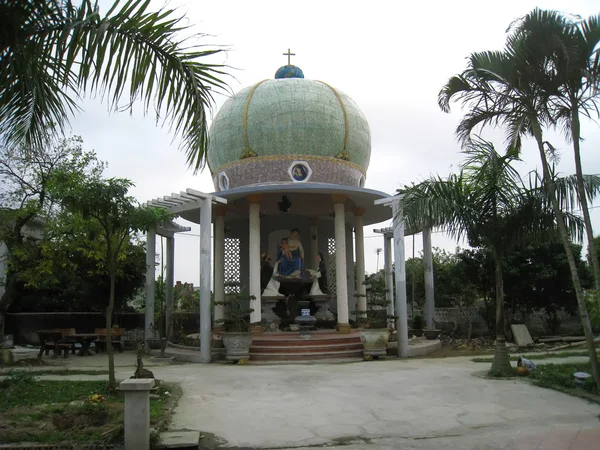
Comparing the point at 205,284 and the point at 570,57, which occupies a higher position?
the point at 570,57

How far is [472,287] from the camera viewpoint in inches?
703

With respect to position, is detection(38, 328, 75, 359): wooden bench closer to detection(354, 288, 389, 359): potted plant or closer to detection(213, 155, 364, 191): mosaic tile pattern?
detection(213, 155, 364, 191): mosaic tile pattern

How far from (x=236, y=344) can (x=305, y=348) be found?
69.0 inches

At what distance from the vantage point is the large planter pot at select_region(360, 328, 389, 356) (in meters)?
13.0

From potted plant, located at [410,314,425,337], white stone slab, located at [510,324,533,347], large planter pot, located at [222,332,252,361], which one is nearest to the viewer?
large planter pot, located at [222,332,252,361]

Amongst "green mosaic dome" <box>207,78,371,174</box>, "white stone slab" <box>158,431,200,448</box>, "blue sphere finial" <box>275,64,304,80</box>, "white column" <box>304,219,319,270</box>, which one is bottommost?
"white stone slab" <box>158,431,200,448</box>

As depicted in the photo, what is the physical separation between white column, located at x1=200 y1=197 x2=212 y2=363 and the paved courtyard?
2418 mm

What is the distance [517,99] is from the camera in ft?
28.3

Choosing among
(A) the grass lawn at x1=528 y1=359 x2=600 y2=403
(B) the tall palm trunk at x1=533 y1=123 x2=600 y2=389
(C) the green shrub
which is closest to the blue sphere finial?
(C) the green shrub

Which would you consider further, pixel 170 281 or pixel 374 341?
pixel 170 281

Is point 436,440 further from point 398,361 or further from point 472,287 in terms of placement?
point 472,287

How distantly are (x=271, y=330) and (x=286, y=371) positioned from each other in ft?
16.6

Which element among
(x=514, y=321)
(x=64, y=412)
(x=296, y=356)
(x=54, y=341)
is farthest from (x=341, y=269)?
(x=64, y=412)

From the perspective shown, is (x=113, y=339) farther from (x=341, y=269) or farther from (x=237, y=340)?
(x=341, y=269)
